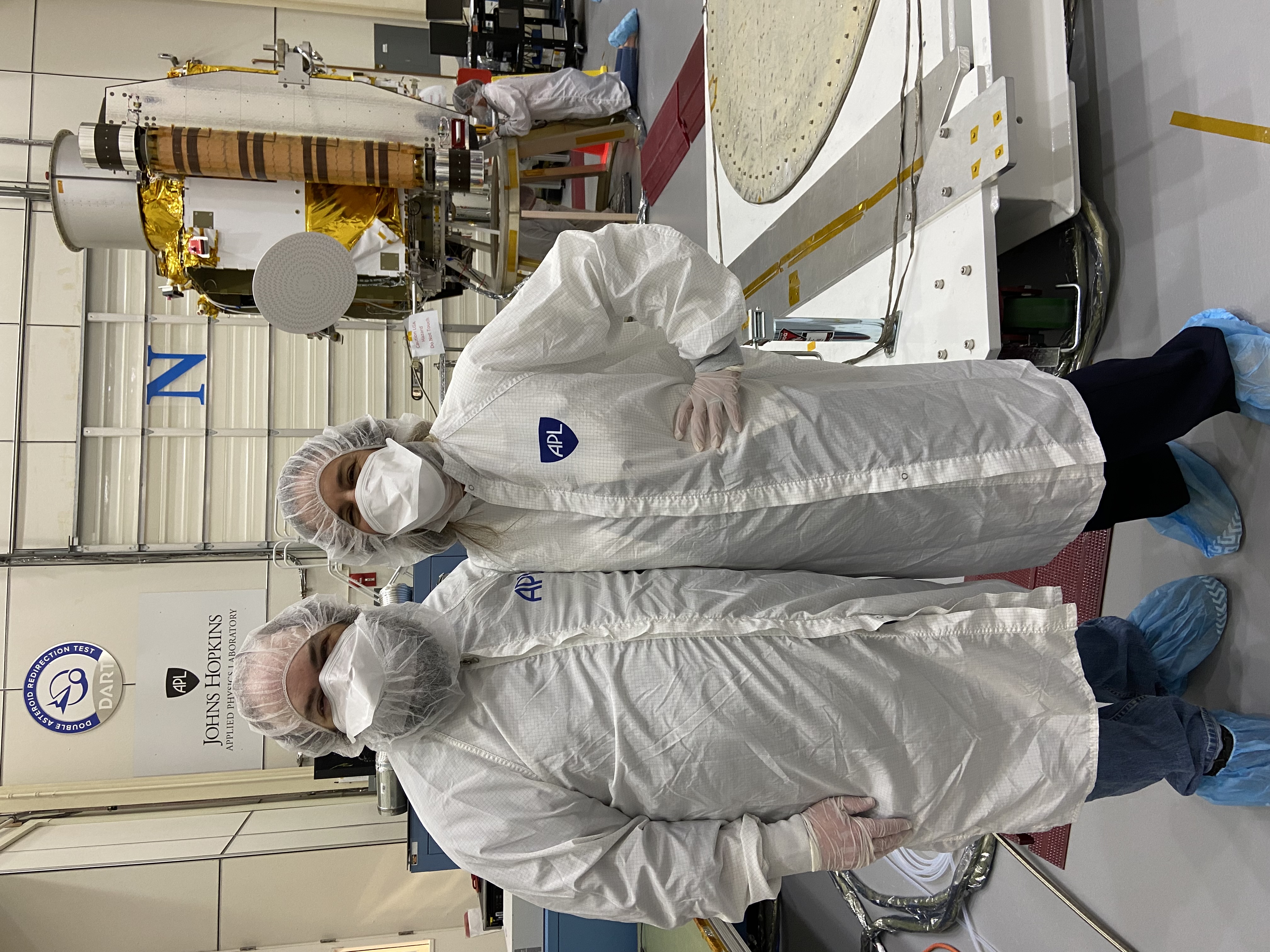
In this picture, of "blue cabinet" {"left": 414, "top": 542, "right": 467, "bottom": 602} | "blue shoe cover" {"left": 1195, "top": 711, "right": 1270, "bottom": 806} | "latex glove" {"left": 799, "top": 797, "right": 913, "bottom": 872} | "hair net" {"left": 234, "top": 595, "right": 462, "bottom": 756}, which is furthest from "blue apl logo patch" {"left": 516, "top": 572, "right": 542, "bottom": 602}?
"blue cabinet" {"left": 414, "top": 542, "right": 467, "bottom": 602}

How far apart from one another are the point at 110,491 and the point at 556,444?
5.06 meters

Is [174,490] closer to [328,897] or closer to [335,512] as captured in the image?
[328,897]

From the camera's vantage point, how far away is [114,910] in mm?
4086

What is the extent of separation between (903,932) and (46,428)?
223 inches

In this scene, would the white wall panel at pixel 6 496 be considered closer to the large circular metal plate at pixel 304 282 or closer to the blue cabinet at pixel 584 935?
the large circular metal plate at pixel 304 282

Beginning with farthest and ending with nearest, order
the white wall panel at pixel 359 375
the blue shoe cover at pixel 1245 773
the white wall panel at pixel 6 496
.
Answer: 1. the white wall panel at pixel 359 375
2. the white wall panel at pixel 6 496
3. the blue shoe cover at pixel 1245 773

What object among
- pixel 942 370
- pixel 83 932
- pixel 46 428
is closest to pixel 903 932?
pixel 942 370

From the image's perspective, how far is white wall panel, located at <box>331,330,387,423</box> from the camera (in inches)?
223

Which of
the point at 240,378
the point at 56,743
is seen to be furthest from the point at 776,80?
the point at 56,743

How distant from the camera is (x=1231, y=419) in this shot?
1.74 m

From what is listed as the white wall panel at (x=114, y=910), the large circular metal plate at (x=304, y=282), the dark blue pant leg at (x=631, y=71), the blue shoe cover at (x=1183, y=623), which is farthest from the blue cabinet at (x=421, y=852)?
the dark blue pant leg at (x=631, y=71)

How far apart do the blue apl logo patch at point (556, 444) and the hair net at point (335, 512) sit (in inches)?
7.5

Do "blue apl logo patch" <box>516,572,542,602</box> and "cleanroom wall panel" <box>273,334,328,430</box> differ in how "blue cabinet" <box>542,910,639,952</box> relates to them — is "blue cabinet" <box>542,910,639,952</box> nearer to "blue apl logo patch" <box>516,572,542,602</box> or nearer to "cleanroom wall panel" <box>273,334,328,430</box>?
"blue apl logo patch" <box>516,572,542,602</box>

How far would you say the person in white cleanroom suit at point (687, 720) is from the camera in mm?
1240
